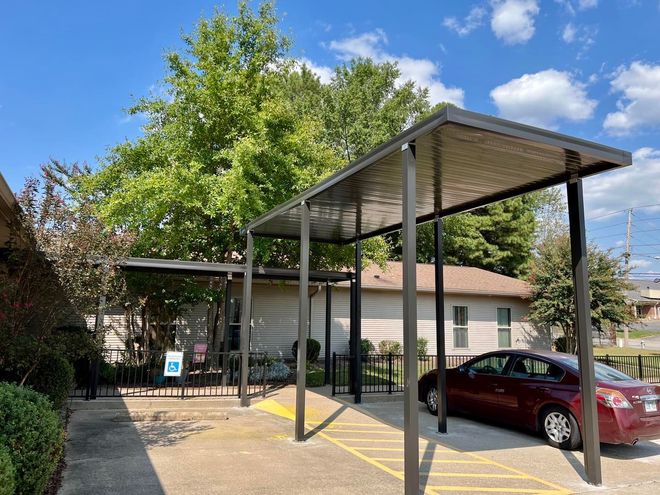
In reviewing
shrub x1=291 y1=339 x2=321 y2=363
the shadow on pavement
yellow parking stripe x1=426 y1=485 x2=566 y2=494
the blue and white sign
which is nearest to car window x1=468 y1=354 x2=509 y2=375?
yellow parking stripe x1=426 y1=485 x2=566 y2=494

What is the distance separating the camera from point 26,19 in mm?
10664

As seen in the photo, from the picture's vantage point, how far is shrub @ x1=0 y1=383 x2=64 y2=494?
3707 mm

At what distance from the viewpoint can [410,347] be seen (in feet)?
15.6

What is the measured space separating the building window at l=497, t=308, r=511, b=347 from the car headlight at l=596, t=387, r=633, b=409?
1634cm

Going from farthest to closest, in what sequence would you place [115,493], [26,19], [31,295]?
[26,19] → [31,295] → [115,493]

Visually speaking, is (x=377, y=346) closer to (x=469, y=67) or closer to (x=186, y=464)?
(x=469, y=67)

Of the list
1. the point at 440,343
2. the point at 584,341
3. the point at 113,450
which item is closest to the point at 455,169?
the point at 584,341

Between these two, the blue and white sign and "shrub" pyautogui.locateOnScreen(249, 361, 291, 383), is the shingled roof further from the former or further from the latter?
the blue and white sign

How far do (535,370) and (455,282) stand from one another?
14.3 meters

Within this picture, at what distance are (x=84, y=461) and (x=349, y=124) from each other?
2728cm

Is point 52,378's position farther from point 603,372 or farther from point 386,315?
point 386,315

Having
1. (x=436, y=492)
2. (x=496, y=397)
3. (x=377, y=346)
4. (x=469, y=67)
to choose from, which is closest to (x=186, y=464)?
(x=436, y=492)

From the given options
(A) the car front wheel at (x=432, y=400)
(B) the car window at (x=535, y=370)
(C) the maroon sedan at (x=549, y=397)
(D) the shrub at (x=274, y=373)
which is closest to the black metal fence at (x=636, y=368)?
(A) the car front wheel at (x=432, y=400)

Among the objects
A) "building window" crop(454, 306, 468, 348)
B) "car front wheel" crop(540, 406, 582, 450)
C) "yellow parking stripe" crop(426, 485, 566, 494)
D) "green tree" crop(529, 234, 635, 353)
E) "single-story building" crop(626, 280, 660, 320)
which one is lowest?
"yellow parking stripe" crop(426, 485, 566, 494)
